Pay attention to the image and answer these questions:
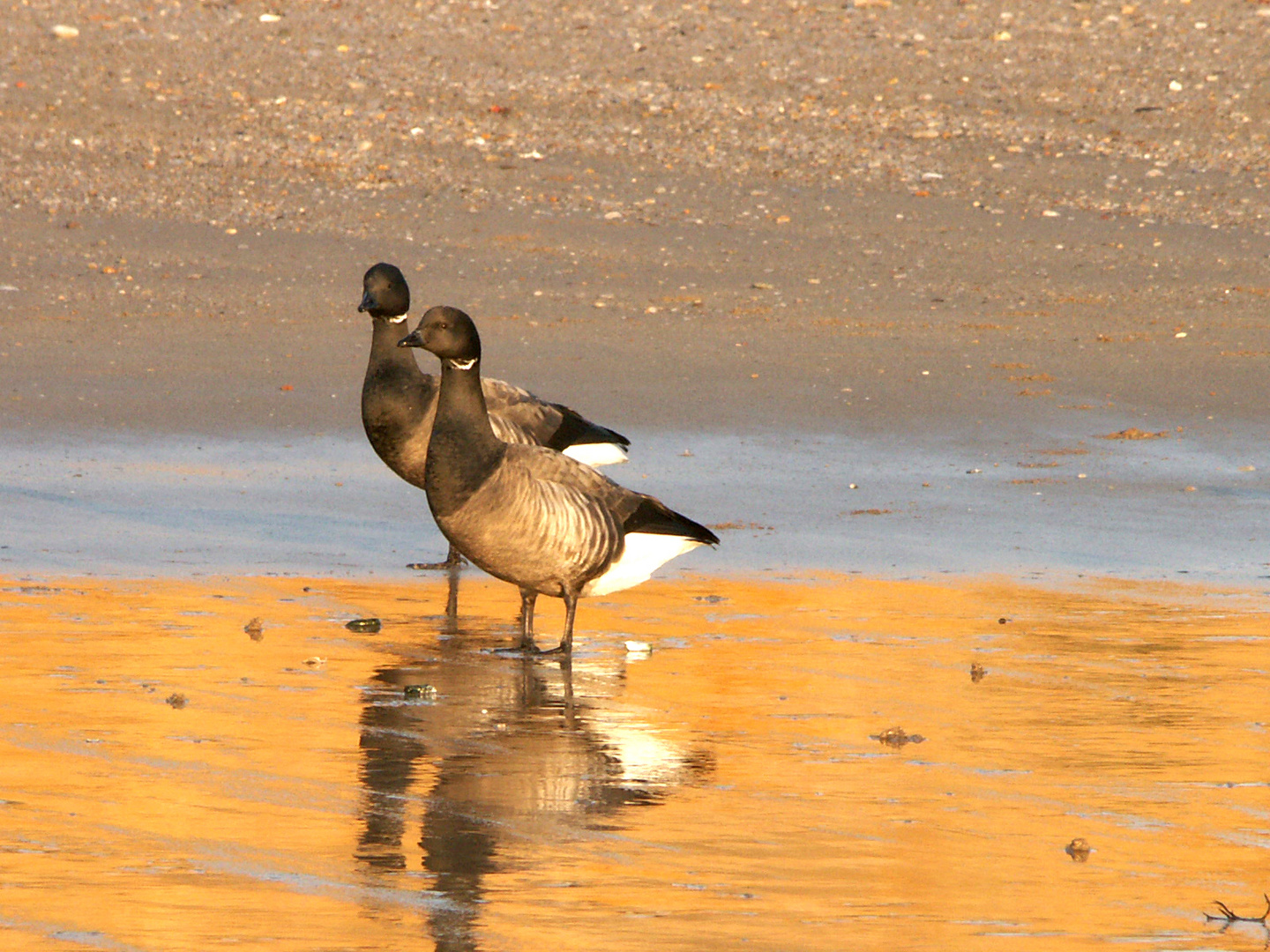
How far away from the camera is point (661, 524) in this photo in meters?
8.20

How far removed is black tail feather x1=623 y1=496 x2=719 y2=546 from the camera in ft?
26.8

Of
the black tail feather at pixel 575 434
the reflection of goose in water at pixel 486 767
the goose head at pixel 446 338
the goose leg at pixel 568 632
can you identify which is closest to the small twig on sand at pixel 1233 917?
the reflection of goose in water at pixel 486 767

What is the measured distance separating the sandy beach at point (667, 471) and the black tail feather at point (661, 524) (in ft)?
1.36

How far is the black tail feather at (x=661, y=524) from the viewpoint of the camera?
8164mm

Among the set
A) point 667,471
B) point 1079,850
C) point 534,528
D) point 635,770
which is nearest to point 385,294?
point 667,471

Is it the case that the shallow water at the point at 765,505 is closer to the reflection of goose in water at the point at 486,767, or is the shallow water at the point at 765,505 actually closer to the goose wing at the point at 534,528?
the goose wing at the point at 534,528

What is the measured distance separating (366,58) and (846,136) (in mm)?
5392

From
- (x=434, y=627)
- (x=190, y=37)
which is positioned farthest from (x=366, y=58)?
(x=434, y=627)

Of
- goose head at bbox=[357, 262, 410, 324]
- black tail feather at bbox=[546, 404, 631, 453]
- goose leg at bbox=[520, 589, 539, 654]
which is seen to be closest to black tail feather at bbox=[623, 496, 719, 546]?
goose leg at bbox=[520, 589, 539, 654]

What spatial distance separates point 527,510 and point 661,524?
24.8 inches

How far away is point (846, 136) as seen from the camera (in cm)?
2045

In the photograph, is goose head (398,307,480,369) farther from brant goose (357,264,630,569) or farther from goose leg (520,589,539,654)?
goose leg (520,589,539,654)

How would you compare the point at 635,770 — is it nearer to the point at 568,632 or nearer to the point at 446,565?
the point at 568,632

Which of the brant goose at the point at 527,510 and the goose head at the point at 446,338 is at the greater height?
the goose head at the point at 446,338
